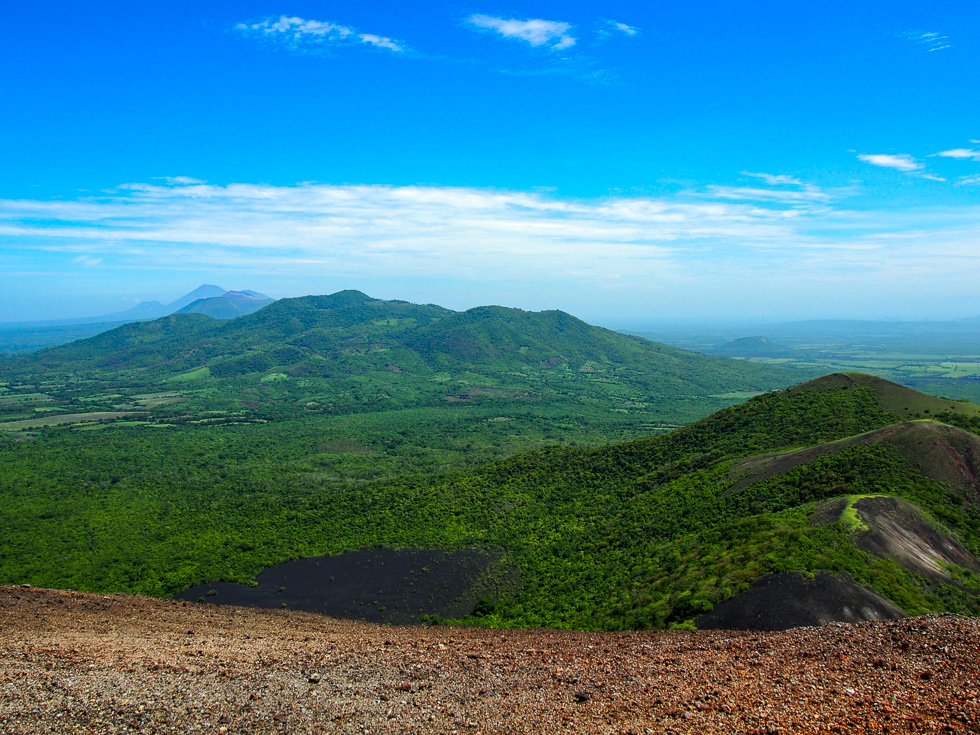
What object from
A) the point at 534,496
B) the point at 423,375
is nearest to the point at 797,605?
the point at 534,496

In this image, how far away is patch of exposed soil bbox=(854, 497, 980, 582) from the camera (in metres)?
23.5

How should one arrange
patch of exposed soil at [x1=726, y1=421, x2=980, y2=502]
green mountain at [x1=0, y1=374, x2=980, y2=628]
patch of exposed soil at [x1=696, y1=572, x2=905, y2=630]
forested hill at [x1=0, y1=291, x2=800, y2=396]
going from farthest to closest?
forested hill at [x1=0, y1=291, x2=800, y2=396], patch of exposed soil at [x1=726, y1=421, x2=980, y2=502], green mountain at [x1=0, y1=374, x2=980, y2=628], patch of exposed soil at [x1=696, y1=572, x2=905, y2=630]

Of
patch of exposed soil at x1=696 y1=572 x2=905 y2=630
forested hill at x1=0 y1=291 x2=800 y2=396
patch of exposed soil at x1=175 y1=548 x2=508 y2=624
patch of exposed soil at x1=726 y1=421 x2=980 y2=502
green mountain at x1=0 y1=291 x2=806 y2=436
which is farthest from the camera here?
forested hill at x1=0 y1=291 x2=800 y2=396

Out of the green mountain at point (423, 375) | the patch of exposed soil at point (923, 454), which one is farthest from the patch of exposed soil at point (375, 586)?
the green mountain at point (423, 375)

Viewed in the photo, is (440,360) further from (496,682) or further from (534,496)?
(496,682)

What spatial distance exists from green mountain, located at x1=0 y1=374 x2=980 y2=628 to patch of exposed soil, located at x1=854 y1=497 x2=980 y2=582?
0.10m

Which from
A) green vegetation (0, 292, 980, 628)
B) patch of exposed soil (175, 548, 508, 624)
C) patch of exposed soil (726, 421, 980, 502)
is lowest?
patch of exposed soil (175, 548, 508, 624)

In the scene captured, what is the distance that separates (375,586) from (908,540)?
100.0 feet

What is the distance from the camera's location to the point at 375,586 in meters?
36.5

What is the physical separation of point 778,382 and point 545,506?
150043mm

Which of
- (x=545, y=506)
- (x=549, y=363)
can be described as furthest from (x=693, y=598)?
(x=549, y=363)

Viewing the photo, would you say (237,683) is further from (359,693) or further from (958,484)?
(958,484)

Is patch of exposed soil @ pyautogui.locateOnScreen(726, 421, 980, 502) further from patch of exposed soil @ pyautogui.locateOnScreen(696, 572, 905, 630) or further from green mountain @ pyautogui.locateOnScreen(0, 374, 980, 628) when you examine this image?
patch of exposed soil @ pyautogui.locateOnScreen(696, 572, 905, 630)

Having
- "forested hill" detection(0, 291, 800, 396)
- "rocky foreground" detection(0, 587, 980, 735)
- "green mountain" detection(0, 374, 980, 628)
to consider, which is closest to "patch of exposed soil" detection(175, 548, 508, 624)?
"green mountain" detection(0, 374, 980, 628)
